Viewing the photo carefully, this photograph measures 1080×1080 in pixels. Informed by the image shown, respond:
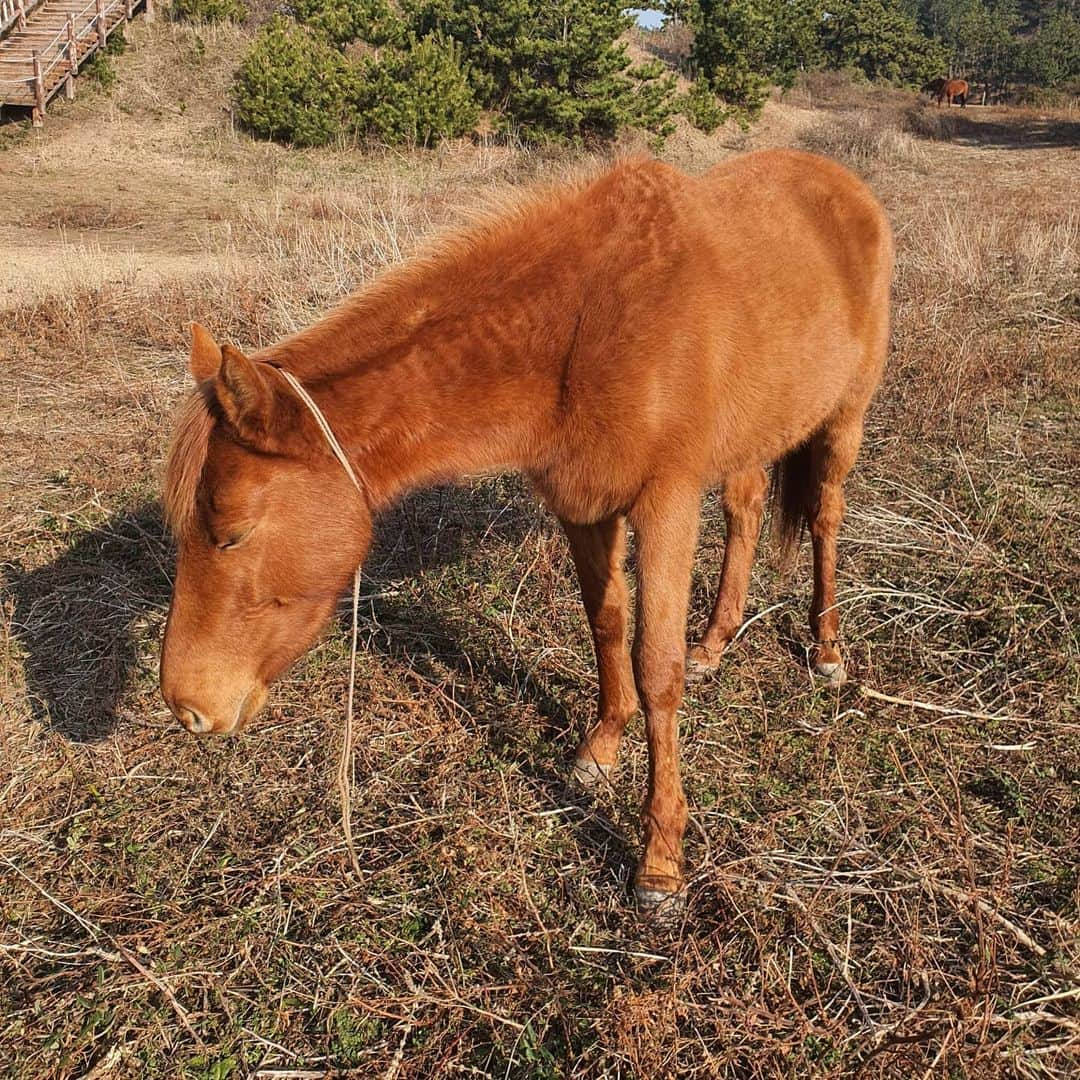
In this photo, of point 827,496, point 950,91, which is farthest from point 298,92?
point 950,91

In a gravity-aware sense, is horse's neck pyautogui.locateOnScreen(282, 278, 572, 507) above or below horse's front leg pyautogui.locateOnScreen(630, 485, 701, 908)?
above

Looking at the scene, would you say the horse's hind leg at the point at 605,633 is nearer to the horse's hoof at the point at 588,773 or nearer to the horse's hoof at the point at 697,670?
the horse's hoof at the point at 588,773

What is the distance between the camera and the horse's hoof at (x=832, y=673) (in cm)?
343

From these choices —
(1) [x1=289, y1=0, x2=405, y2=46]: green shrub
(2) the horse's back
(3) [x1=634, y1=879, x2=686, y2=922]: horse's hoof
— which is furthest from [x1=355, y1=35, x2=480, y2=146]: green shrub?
(3) [x1=634, y1=879, x2=686, y2=922]: horse's hoof

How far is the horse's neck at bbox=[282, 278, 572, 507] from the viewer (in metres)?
2.04

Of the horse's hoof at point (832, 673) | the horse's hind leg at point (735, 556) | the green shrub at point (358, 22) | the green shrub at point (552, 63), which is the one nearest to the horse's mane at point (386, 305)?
the horse's hind leg at point (735, 556)

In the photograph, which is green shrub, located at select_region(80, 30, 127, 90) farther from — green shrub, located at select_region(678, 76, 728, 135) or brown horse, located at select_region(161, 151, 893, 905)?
brown horse, located at select_region(161, 151, 893, 905)

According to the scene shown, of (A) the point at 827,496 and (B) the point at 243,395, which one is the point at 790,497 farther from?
(B) the point at 243,395

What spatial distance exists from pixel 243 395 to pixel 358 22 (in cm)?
2361

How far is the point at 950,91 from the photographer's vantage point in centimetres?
3912

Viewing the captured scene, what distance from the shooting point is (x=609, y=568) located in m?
3.06

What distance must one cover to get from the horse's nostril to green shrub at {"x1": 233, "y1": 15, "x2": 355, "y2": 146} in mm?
A: 20153

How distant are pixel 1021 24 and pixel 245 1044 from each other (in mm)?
89727

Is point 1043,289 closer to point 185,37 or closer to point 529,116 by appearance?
point 529,116
